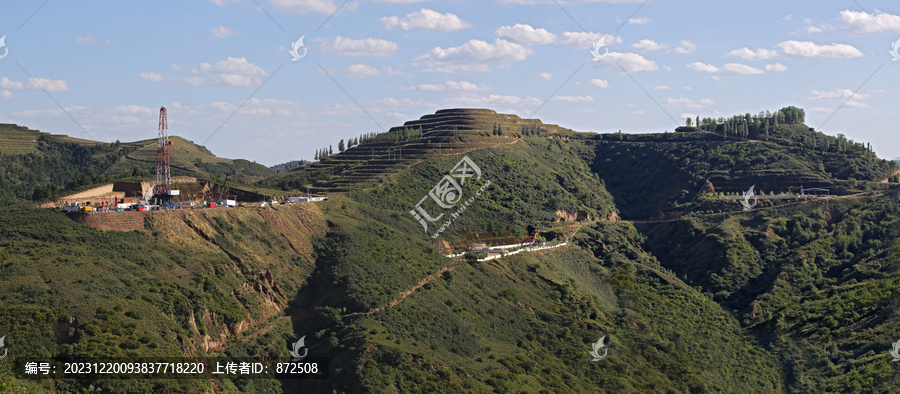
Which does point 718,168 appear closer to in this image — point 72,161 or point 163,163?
point 163,163

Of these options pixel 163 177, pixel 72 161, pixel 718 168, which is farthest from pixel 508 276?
pixel 72 161

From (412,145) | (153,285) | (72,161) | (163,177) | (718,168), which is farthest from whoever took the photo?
(72,161)

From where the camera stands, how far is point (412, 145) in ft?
418

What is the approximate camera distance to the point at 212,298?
180 ft

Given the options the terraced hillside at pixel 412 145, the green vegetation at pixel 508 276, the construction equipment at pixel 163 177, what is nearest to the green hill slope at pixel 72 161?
the green vegetation at pixel 508 276

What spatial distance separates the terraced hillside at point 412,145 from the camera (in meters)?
108

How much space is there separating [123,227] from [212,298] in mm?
9178

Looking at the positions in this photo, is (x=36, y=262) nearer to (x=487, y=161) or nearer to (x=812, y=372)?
(x=812, y=372)

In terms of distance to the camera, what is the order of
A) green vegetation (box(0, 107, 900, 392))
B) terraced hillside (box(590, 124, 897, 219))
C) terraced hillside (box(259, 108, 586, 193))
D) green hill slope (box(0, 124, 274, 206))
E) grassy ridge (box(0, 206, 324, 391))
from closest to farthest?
grassy ridge (box(0, 206, 324, 391)) → green vegetation (box(0, 107, 900, 392)) → terraced hillside (box(259, 108, 586, 193)) → terraced hillside (box(590, 124, 897, 219)) → green hill slope (box(0, 124, 274, 206))

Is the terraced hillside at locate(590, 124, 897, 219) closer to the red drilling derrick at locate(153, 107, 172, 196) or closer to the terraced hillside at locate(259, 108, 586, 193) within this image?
the terraced hillside at locate(259, 108, 586, 193)

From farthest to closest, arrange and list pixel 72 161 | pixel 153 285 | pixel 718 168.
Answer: pixel 72 161
pixel 718 168
pixel 153 285

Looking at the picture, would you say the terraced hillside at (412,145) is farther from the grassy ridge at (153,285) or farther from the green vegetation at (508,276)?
the grassy ridge at (153,285)

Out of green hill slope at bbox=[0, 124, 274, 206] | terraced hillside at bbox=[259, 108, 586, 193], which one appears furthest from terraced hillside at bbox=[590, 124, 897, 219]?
green hill slope at bbox=[0, 124, 274, 206]

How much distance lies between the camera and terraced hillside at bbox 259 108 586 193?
4232 inches
